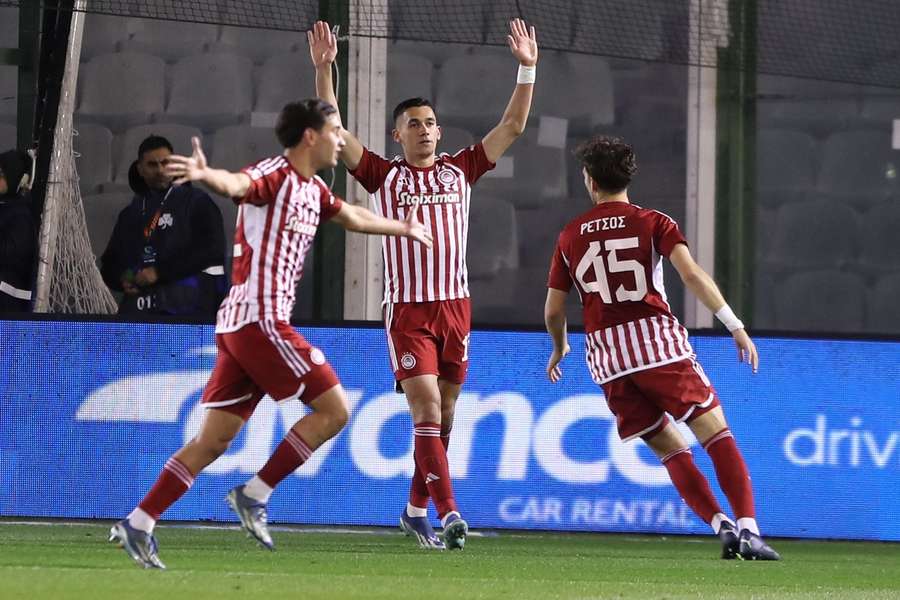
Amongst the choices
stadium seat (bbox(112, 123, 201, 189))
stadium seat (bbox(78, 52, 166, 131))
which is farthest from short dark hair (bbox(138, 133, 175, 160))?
stadium seat (bbox(78, 52, 166, 131))

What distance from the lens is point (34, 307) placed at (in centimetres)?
891

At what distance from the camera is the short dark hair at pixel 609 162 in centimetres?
653

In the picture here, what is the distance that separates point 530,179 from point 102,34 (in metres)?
2.97

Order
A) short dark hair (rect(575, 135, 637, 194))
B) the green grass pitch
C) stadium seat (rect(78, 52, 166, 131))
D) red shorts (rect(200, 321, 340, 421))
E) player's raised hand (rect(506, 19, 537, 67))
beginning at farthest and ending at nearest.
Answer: stadium seat (rect(78, 52, 166, 131)) < player's raised hand (rect(506, 19, 537, 67)) < short dark hair (rect(575, 135, 637, 194)) < red shorts (rect(200, 321, 340, 421)) < the green grass pitch

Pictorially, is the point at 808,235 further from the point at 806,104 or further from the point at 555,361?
the point at 555,361

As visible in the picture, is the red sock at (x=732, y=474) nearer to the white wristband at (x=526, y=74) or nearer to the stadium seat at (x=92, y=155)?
Result: the white wristband at (x=526, y=74)

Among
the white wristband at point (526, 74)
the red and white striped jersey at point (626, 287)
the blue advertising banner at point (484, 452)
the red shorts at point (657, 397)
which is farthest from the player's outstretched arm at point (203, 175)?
the blue advertising banner at point (484, 452)

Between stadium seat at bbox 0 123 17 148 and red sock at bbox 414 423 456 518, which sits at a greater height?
A: stadium seat at bbox 0 123 17 148

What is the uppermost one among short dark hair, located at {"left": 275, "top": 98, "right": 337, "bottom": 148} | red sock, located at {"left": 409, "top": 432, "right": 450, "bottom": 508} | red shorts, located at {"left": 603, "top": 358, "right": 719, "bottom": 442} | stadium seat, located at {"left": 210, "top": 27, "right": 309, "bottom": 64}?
stadium seat, located at {"left": 210, "top": 27, "right": 309, "bottom": 64}

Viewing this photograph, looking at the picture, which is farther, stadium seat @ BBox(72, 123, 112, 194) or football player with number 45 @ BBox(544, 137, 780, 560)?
stadium seat @ BBox(72, 123, 112, 194)

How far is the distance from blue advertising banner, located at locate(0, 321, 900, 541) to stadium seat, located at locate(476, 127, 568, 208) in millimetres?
2508

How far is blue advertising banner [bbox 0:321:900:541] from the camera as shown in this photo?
814 centimetres

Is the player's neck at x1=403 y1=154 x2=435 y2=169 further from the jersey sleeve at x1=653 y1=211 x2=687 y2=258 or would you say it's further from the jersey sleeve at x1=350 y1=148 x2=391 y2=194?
the jersey sleeve at x1=653 y1=211 x2=687 y2=258

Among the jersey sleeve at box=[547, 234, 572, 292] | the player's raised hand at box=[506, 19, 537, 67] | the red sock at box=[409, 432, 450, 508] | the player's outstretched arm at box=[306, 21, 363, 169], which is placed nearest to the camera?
the jersey sleeve at box=[547, 234, 572, 292]
